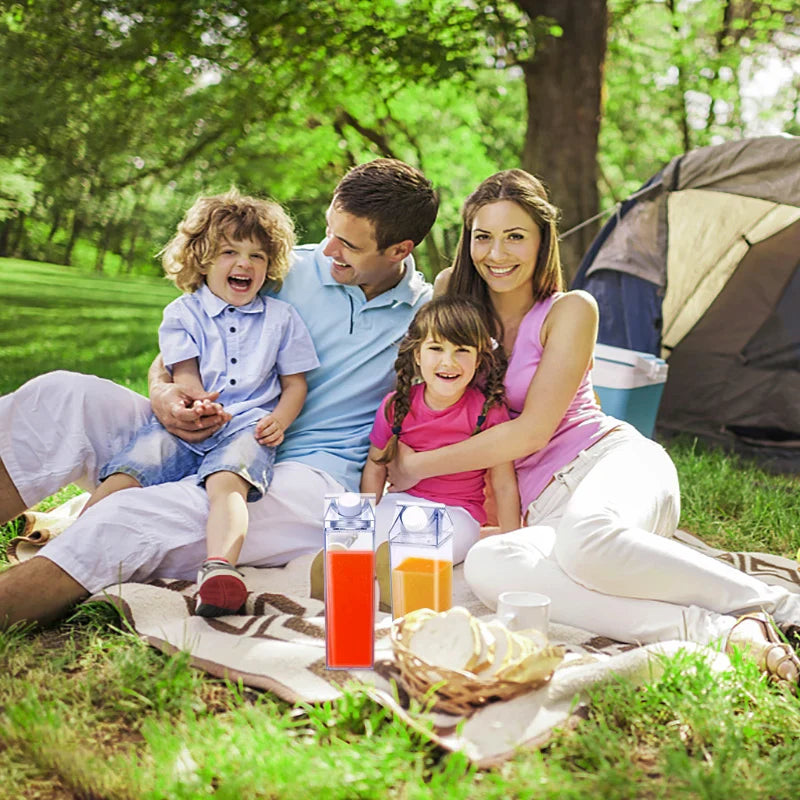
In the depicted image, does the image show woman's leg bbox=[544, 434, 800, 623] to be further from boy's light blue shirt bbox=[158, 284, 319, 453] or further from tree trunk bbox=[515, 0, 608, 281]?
tree trunk bbox=[515, 0, 608, 281]

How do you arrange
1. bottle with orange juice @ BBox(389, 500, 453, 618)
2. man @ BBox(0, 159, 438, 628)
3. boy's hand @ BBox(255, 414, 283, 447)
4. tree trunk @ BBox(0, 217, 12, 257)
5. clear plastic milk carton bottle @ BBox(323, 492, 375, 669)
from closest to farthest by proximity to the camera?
clear plastic milk carton bottle @ BBox(323, 492, 375, 669) < bottle with orange juice @ BBox(389, 500, 453, 618) < man @ BBox(0, 159, 438, 628) < boy's hand @ BBox(255, 414, 283, 447) < tree trunk @ BBox(0, 217, 12, 257)

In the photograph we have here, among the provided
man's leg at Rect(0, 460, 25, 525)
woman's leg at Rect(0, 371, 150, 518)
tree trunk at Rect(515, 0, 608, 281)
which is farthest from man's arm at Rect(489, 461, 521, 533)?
tree trunk at Rect(515, 0, 608, 281)

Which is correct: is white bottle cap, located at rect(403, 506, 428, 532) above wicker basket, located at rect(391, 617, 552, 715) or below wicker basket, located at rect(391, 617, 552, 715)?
above

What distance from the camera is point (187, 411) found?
102 inches

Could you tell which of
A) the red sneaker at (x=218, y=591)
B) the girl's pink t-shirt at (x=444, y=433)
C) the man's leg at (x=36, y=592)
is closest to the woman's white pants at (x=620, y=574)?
the girl's pink t-shirt at (x=444, y=433)

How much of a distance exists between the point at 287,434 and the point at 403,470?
1.28 feet

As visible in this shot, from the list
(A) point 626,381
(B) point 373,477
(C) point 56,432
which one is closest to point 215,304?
(C) point 56,432

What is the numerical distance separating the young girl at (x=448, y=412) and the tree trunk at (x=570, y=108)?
4427mm

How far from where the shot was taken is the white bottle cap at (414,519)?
215cm

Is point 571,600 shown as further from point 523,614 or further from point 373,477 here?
point 373,477

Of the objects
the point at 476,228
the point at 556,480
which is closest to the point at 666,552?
the point at 556,480

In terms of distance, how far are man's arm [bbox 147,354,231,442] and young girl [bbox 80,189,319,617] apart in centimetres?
2

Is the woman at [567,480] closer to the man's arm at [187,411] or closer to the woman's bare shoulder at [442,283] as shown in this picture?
the woman's bare shoulder at [442,283]

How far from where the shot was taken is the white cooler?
4254mm
